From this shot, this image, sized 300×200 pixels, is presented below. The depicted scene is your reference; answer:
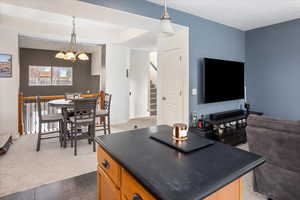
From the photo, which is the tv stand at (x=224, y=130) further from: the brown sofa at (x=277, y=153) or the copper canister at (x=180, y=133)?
the copper canister at (x=180, y=133)

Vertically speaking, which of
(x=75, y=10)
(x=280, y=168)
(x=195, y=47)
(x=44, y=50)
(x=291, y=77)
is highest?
(x=44, y=50)

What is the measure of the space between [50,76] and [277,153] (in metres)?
8.50

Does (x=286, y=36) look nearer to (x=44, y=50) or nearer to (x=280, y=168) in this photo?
(x=280, y=168)

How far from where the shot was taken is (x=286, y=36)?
4.11 metres

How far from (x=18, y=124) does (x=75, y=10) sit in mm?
3142

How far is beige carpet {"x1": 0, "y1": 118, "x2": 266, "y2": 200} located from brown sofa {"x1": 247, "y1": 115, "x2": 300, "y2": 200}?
31cm

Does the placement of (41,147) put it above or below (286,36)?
below

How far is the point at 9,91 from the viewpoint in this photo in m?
4.04

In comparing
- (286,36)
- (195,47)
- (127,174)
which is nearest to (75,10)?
(195,47)

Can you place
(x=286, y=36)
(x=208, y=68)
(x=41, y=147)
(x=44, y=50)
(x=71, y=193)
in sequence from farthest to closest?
(x=44, y=50) < (x=286, y=36) < (x=208, y=68) < (x=41, y=147) < (x=71, y=193)

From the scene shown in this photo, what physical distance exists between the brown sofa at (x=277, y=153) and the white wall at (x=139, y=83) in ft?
16.5

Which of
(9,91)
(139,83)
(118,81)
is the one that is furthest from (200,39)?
(9,91)

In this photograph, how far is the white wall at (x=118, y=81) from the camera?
5.54 metres

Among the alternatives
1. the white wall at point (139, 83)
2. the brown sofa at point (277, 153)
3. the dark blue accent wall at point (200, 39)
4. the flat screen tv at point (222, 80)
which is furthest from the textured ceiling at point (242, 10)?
the white wall at point (139, 83)
